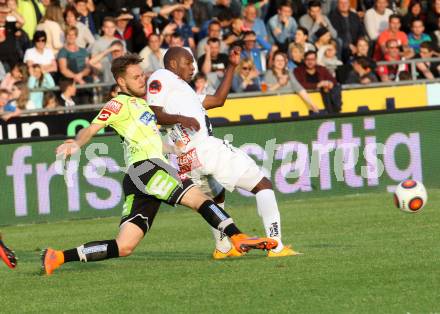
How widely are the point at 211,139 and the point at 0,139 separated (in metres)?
6.90

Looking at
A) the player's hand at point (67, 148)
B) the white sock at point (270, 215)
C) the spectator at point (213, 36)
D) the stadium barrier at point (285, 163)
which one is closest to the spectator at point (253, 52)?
the spectator at point (213, 36)

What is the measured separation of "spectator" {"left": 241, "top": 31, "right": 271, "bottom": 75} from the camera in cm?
2242

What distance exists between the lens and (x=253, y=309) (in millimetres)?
9086

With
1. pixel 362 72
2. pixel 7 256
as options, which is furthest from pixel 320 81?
pixel 7 256

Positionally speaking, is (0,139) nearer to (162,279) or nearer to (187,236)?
(187,236)

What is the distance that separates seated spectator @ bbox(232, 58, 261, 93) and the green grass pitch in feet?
18.1

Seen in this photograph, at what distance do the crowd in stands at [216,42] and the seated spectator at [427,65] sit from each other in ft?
0.06

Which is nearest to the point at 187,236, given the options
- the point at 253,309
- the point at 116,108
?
the point at 116,108

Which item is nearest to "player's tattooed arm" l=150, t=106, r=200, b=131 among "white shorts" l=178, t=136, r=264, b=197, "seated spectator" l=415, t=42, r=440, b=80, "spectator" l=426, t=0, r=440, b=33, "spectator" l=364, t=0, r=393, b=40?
"white shorts" l=178, t=136, r=264, b=197

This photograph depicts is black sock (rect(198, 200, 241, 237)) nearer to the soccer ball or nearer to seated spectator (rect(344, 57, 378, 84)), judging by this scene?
the soccer ball

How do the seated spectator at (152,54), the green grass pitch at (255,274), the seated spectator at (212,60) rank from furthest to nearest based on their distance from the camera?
the seated spectator at (212,60), the seated spectator at (152,54), the green grass pitch at (255,274)

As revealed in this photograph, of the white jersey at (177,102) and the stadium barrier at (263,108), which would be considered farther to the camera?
the stadium barrier at (263,108)

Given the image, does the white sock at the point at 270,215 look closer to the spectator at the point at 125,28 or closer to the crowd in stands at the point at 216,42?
the crowd in stands at the point at 216,42

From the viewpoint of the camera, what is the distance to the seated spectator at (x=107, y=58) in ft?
68.4
